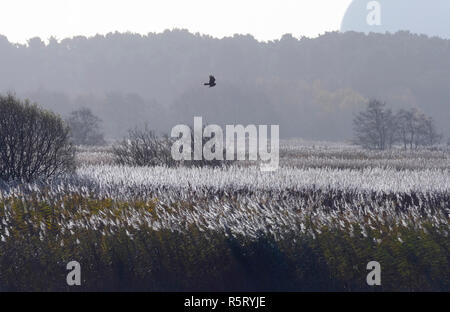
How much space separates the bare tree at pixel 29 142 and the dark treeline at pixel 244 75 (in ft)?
320

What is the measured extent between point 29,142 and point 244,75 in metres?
141

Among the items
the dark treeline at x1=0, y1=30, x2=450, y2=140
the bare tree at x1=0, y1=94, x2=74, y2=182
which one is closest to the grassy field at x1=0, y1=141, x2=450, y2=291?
the bare tree at x1=0, y1=94, x2=74, y2=182

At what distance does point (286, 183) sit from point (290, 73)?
151m

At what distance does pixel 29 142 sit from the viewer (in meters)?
17.1

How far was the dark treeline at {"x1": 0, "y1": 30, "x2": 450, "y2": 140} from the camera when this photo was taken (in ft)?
397

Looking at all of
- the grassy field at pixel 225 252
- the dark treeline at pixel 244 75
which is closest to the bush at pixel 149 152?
the grassy field at pixel 225 252

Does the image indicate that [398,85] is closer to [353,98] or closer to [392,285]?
[353,98]

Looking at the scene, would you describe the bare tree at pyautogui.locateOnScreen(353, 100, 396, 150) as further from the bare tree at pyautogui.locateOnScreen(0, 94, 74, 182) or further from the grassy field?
the grassy field

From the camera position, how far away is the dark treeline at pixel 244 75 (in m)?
121

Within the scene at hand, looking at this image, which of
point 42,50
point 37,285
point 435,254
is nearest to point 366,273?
point 435,254

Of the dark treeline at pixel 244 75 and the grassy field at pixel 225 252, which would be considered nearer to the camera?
the grassy field at pixel 225 252

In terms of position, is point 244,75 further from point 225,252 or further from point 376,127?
point 225,252

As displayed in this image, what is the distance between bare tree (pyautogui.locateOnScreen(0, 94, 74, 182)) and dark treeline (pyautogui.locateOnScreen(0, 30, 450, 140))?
320 ft

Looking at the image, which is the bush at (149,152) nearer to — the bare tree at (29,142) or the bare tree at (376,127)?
the bare tree at (29,142)
